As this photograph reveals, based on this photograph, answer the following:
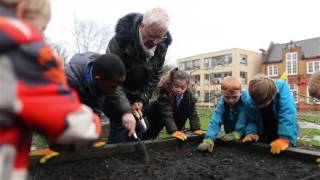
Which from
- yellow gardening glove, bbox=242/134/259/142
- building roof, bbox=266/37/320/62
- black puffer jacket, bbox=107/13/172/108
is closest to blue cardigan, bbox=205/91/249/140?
yellow gardening glove, bbox=242/134/259/142

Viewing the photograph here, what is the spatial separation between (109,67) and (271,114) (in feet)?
6.12

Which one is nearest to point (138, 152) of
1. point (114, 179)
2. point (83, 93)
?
point (114, 179)

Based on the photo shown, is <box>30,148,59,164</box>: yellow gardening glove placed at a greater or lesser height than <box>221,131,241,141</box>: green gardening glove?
lesser

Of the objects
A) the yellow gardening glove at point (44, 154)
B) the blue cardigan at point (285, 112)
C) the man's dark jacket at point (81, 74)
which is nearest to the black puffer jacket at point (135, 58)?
the man's dark jacket at point (81, 74)

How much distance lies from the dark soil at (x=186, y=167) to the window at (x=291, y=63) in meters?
34.5

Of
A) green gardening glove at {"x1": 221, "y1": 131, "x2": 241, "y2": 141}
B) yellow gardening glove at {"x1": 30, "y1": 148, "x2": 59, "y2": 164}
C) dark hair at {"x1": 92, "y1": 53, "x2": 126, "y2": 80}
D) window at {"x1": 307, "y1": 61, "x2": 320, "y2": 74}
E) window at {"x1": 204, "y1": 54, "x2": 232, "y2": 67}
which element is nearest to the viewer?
dark hair at {"x1": 92, "y1": 53, "x2": 126, "y2": 80}

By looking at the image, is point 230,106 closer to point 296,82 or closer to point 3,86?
point 3,86

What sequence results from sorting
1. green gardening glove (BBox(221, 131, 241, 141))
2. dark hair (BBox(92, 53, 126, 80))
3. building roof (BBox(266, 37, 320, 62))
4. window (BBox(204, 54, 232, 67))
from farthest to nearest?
1. window (BBox(204, 54, 232, 67))
2. building roof (BBox(266, 37, 320, 62))
3. green gardening glove (BBox(221, 131, 241, 141))
4. dark hair (BBox(92, 53, 126, 80))

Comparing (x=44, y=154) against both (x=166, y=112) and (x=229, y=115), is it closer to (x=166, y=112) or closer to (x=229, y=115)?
(x=166, y=112)

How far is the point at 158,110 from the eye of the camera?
370 cm

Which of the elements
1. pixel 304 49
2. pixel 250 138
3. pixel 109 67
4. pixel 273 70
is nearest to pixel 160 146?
pixel 250 138

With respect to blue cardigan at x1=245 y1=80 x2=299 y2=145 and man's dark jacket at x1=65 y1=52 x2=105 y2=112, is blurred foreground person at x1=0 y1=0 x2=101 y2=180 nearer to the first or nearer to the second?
man's dark jacket at x1=65 y1=52 x2=105 y2=112

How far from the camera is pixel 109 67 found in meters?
1.71

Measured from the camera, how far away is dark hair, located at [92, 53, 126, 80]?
1.70 metres
